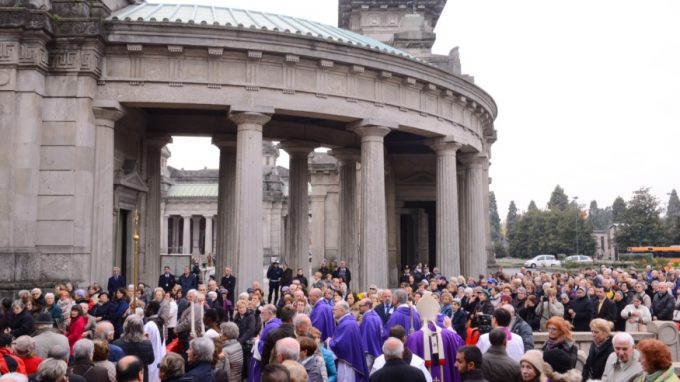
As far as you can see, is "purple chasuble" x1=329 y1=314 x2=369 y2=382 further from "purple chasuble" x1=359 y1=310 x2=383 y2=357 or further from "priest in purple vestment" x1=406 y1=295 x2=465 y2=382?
"priest in purple vestment" x1=406 y1=295 x2=465 y2=382

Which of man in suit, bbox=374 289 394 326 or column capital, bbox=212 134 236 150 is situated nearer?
man in suit, bbox=374 289 394 326

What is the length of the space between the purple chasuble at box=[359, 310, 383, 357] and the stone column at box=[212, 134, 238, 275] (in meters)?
16.1

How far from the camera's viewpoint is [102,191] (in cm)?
1905

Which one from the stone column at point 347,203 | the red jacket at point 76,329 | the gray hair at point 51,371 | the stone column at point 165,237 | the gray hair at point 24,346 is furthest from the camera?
the stone column at point 165,237

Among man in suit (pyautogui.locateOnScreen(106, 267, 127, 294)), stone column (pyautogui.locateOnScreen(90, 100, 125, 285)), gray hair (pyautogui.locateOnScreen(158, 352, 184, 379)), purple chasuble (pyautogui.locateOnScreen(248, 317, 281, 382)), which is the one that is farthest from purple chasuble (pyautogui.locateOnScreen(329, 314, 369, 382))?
stone column (pyautogui.locateOnScreen(90, 100, 125, 285))

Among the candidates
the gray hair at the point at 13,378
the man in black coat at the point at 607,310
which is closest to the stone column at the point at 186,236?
the man in black coat at the point at 607,310

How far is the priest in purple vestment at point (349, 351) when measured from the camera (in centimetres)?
1024

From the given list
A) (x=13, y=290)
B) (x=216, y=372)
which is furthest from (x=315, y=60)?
(x=216, y=372)

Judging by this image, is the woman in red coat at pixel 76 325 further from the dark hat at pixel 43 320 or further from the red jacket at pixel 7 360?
the red jacket at pixel 7 360

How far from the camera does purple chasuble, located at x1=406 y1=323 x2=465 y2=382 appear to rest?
32.1 feet

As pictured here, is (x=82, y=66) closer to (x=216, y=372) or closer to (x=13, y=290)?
(x=13, y=290)

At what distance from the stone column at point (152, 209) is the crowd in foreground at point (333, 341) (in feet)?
27.0

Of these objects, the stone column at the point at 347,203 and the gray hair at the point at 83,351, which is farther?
the stone column at the point at 347,203

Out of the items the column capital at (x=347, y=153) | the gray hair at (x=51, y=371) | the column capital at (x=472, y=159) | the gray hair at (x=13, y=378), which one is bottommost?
the gray hair at (x=51, y=371)
